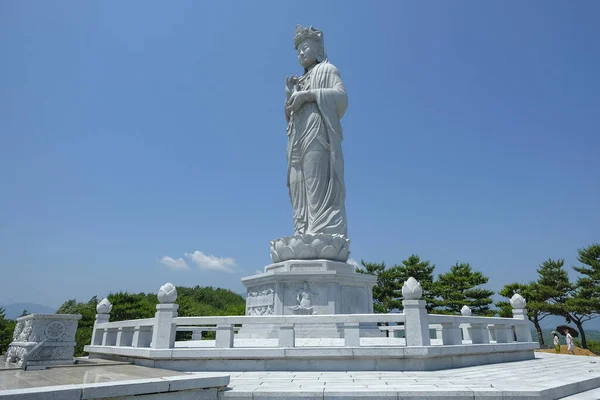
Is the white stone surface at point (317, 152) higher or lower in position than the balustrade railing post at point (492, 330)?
higher

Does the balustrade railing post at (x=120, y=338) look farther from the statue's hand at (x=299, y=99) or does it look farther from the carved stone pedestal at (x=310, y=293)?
the statue's hand at (x=299, y=99)

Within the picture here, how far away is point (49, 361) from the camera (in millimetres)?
7699

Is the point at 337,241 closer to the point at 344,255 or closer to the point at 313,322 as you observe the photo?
the point at 344,255

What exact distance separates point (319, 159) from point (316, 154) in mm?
192

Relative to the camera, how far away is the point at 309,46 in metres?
14.4

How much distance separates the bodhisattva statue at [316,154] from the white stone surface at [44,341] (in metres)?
5.51

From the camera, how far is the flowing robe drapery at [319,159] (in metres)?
12.6

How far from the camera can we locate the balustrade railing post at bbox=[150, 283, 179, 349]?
25.2 ft

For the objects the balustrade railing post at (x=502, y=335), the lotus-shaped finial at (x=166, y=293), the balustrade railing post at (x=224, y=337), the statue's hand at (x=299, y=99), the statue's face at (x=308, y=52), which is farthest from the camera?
the statue's face at (x=308, y=52)

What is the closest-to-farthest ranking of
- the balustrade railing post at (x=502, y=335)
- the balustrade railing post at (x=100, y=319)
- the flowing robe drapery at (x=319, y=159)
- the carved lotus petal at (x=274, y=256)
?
the balustrade railing post at (x=502, y=335), the balustrade railing post at (x=100, y=319), the carved lotus petal at (x=274, y=256), the flowing robe drapery at (x=319, y=159)

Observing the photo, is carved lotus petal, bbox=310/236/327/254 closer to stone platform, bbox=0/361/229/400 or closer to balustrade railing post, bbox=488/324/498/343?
balustrade railing post, bbox=488/324/498/343

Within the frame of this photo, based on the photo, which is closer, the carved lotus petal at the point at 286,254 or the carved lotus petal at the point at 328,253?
the carved lotus petal at the point at 328,253

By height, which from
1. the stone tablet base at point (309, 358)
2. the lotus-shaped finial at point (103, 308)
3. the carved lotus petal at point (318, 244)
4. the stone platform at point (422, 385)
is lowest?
the stone platform at point (422, 385)

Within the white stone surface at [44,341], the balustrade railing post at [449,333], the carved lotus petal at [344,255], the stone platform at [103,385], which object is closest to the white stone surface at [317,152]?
the carved lotus petal at [344,255]
